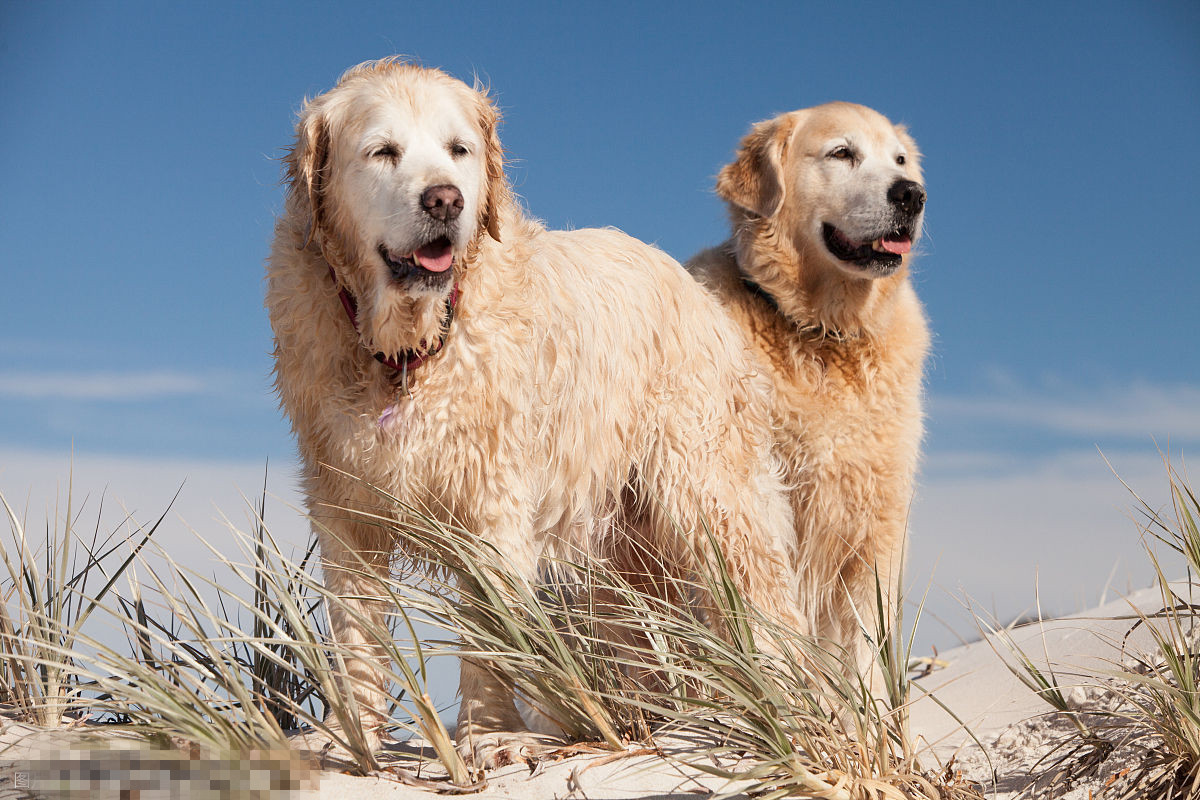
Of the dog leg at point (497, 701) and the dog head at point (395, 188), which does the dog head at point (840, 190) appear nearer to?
the dog head at point (395, 188)

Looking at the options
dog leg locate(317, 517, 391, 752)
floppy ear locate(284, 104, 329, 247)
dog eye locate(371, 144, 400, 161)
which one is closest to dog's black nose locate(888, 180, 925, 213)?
dog eye locate(371, 144, 400, 161)

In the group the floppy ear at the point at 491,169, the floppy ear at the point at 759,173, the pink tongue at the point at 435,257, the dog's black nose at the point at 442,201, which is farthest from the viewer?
the floppy ear at the point at 759,173

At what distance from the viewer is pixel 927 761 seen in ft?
A: 13.9

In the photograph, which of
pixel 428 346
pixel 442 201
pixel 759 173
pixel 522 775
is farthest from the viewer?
pixel 759 173

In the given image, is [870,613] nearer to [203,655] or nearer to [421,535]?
[421,535]

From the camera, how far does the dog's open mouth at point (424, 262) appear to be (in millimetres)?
3350

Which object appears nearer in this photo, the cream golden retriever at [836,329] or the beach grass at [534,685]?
the beach grass at [534,685]

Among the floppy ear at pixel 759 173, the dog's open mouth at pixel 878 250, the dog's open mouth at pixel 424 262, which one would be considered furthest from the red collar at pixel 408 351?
the dog's open mouth at pixel 878 250

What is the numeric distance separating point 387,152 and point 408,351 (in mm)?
680

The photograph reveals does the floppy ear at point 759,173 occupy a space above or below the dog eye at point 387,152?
above

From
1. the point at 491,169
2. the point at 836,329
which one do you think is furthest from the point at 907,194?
the point at 491,169

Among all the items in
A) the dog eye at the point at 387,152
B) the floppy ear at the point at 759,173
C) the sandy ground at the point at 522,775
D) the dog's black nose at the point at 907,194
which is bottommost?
the sandy ground at the point at 522,775

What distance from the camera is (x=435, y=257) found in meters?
3.37

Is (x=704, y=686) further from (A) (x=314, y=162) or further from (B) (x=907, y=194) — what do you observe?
(B) (x=907, y=194)
